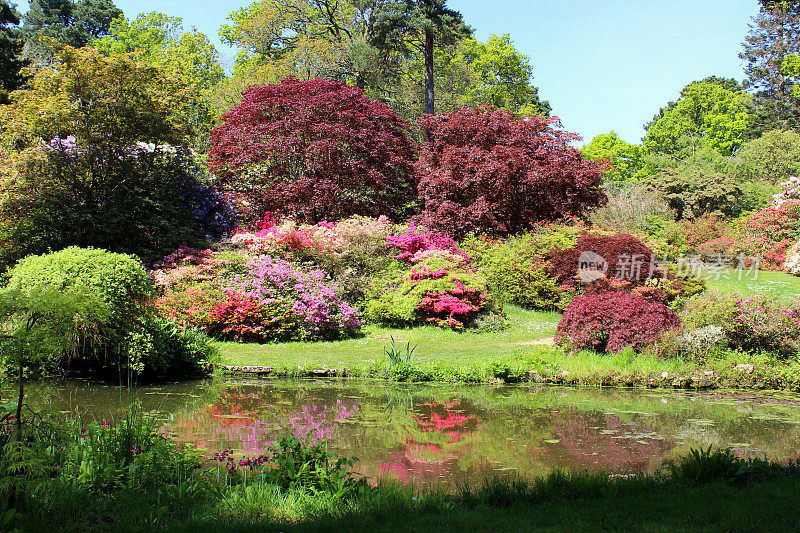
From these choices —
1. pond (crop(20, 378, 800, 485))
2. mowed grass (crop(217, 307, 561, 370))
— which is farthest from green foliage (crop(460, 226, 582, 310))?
pond (crop(20, 378, 800, 485))

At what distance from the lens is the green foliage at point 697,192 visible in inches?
966

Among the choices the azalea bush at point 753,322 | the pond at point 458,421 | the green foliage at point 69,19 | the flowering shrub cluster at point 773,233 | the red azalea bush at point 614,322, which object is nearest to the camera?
the pond at point 458,421

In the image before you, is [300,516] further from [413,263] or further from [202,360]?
[413,263]

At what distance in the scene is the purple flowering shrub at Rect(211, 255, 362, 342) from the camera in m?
13.0

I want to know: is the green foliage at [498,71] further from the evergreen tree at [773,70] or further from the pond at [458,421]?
the pond at [458,421]

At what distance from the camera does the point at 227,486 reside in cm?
423

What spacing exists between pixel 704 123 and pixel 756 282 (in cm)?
3180

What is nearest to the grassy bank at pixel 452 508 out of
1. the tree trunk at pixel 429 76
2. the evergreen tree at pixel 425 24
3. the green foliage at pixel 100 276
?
the green foliage at pixel 100 276

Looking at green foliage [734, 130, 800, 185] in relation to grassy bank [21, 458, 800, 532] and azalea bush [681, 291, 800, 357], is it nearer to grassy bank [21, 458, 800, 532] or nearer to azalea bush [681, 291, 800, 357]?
azalea bush [681, 291, 800, 357]

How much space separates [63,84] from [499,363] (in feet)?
40.2

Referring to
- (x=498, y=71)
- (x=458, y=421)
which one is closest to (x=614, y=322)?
(x=458, y=421)

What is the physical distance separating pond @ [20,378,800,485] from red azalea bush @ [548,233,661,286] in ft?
19.3

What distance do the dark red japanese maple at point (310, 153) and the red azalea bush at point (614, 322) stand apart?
990cm

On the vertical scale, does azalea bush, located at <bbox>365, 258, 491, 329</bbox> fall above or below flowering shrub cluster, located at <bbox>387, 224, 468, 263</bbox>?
below
